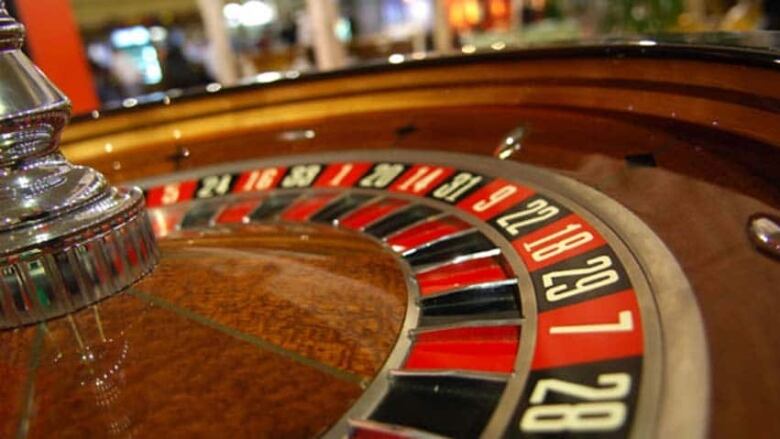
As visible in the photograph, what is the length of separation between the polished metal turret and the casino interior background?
1084 millimetres

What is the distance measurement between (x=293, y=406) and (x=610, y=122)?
964 millimetres

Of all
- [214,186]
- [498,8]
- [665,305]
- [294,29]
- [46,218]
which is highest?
[46,218]

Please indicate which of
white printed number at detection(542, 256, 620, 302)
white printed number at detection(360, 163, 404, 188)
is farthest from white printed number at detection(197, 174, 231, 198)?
white printed number at detection(542, 256, 620, 302)

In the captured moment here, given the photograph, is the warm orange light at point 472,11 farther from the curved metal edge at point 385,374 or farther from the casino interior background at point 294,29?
the curved metal edge at point 385,374

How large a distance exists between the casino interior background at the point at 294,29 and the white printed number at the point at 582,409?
0.70m

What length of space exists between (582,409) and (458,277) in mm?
453

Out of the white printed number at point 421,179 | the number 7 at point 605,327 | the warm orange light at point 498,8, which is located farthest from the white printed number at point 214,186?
the warm orange light at point 498,8

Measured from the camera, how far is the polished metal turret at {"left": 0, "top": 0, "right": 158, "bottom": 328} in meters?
1.06

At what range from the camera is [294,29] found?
34.6ft

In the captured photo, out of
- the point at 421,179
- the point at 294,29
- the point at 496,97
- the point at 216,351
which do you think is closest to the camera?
the point at 216,351

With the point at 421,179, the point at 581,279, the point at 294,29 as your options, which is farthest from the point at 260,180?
the point at 294,29

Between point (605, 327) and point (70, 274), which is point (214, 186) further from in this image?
point (605, 327)

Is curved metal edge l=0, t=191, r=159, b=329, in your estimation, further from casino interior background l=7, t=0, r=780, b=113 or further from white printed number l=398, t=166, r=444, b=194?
casino interior background l=7, t=0, r=780, b=113

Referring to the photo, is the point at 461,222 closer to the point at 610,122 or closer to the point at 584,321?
the point at 610,122
